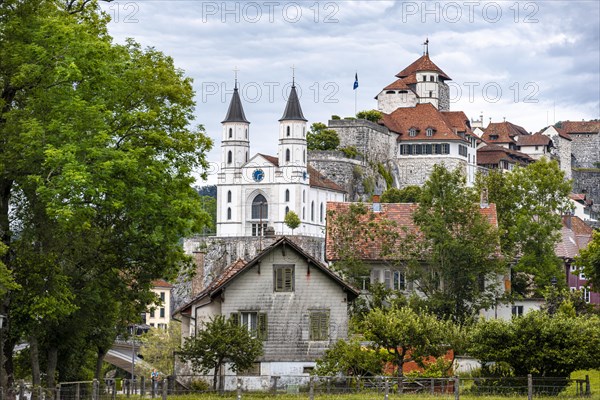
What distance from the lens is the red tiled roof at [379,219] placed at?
74125 millimetres

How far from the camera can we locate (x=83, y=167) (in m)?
38.8

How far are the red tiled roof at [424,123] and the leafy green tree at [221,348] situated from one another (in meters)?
139

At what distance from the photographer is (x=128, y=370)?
364 feet

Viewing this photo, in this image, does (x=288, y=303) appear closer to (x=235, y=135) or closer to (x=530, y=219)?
(x=530, y=219)

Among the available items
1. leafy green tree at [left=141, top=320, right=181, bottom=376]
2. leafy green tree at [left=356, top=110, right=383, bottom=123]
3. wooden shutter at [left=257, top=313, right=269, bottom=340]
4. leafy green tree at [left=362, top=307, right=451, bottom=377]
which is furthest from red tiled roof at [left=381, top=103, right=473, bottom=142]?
leafy green tree at [left=362, top=307, right=451, bottom=377]

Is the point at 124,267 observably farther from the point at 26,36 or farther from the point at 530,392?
the point at 530,392

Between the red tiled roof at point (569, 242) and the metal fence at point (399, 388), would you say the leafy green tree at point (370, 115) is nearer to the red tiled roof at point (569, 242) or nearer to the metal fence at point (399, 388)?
the red tiled roof at point (569, 242)

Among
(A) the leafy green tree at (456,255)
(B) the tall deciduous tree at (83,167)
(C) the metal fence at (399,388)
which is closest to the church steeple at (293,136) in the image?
(A) the leafy green tree at (456,255)

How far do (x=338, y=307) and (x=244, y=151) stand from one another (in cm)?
12391

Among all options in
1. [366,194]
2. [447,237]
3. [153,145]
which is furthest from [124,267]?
[366,194]

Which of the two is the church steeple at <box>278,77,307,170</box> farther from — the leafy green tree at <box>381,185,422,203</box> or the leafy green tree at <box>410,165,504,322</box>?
the leafy green tree at <box>410,165,504,322</box>

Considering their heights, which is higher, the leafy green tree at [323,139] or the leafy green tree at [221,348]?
the leafy green tree at [323,139]

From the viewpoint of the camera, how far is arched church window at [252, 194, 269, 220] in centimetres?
16762

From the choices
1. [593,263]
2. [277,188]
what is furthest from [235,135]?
[593,263]
